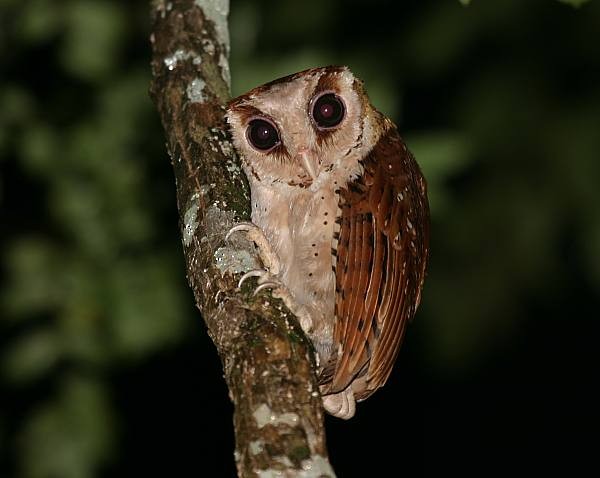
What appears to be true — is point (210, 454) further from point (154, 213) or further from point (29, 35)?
point (29, 35)

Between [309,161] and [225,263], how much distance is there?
902 millimetres

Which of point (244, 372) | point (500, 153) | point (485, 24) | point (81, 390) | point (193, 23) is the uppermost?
point (485, 24)

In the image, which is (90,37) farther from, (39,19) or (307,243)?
(307,243)

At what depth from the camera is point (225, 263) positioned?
2.86 m

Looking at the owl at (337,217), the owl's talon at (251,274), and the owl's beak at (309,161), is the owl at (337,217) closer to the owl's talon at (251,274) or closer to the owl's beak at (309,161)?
the owl's beak at (309,161)

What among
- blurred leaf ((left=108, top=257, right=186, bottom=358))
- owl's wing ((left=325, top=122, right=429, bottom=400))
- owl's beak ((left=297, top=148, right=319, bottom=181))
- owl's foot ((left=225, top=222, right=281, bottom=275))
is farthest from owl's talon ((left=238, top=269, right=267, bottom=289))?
blurred leaf ((left=108, top=257, right=186, bottom=358))

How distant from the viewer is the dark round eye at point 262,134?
3.71m

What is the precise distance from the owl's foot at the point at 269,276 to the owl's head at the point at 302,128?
1.17 ft

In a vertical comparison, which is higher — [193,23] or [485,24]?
[485,24]

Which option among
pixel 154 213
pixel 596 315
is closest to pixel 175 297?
pixel 154 213

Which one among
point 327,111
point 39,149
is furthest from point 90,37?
point 327,111

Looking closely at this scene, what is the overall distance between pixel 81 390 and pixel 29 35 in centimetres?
186

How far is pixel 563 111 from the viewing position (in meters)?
6.39

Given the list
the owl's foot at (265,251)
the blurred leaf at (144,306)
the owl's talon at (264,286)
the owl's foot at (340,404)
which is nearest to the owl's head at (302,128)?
the owl's foot at (265,251)
